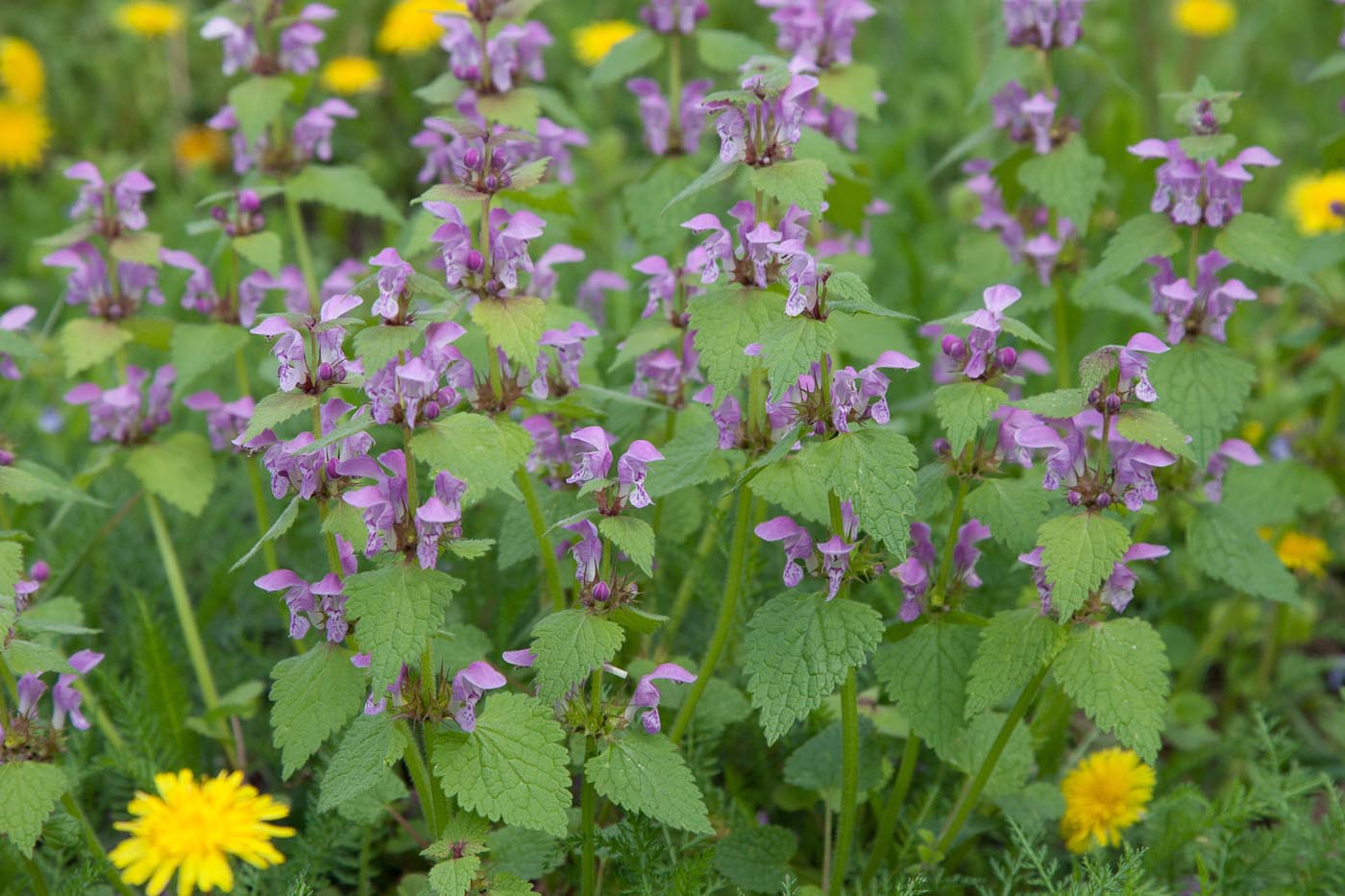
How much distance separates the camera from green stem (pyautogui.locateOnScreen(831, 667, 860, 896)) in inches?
88.6

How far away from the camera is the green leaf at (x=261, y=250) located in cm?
281

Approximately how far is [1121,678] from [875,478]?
0.51m

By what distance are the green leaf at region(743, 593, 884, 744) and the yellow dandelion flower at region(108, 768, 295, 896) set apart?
2.34 feet

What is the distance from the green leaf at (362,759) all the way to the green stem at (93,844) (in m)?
0.50

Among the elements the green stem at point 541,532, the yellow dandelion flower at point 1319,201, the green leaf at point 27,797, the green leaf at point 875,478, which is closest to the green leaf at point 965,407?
the green leaf at point 875,478

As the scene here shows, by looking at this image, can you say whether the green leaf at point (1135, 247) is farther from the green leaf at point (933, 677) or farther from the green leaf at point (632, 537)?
the green leaf at point (632, 537)

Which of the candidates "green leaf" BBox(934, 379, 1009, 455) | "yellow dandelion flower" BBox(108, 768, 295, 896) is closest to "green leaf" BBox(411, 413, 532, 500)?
"yellow dandelion flower" BBox(108, 768, 295, 896)

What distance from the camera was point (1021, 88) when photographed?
3.13 meters

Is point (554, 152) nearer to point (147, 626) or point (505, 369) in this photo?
point (505, 369)

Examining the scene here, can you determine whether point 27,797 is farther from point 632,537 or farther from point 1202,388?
point 1202,388

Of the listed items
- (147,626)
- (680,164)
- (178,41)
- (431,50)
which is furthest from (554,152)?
(178,41)

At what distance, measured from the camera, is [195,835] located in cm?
187

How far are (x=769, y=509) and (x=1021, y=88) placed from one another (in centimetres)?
118

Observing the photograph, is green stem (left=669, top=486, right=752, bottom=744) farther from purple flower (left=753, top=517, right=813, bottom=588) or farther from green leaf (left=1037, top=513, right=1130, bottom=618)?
green leaf (left=1037, top=513, right=1130, bottom=618)
